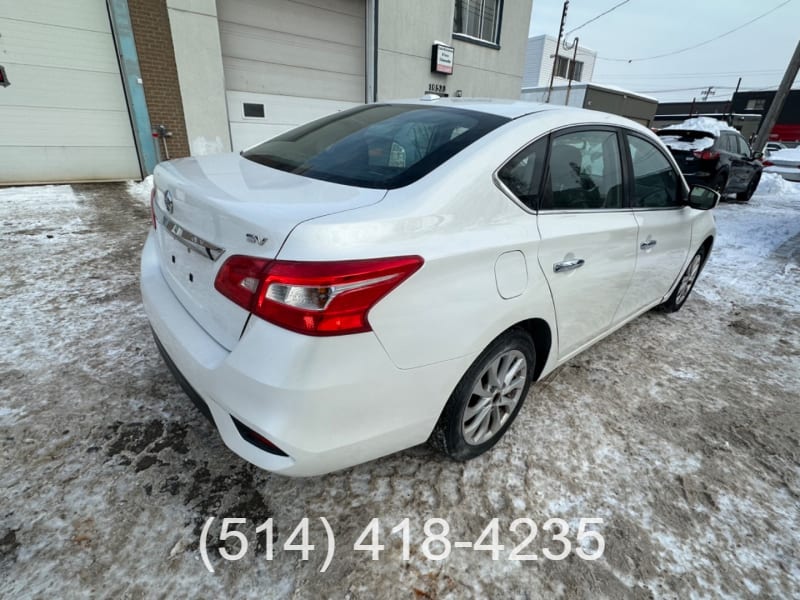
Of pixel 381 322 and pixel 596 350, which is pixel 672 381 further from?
pixel 381 322

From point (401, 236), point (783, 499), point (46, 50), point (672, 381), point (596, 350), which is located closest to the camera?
point (401, 236)

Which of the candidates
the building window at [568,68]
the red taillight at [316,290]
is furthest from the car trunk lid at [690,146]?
the building window at [568,68]

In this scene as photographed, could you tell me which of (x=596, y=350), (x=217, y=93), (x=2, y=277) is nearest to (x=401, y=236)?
(x=596, y=350)

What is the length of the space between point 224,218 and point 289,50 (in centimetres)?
759

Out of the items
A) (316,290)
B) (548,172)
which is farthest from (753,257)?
(316,290)

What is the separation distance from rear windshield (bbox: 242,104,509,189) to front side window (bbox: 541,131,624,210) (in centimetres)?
35

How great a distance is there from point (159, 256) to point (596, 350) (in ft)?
9.48

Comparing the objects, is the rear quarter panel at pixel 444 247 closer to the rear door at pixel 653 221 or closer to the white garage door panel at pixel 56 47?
the rear door at pixel 653 221

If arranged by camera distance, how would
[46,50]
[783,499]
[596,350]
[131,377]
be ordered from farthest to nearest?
[46,50] < [596,350] < [131,377] < [783,499]

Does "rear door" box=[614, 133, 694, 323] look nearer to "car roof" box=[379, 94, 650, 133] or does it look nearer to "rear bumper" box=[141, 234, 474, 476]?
"car roof" box=[379, 94, 650, 133]

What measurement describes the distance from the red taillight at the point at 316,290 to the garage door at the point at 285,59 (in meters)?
7.21

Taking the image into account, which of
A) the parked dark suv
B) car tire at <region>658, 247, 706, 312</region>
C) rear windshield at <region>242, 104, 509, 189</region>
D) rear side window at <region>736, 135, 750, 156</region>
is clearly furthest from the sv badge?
rear side window at <region>736, 135, 750, 156</region>

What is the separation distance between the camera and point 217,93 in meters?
7.02

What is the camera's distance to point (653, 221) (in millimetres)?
2693
